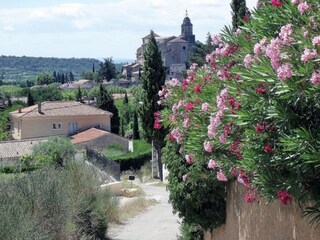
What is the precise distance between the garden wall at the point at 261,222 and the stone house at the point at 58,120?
4500cm

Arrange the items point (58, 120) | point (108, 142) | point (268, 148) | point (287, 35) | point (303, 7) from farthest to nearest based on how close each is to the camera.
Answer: point (58, 120)
point (108, 142)
point (268, 148)
point (303, 7)
point (287, 35)

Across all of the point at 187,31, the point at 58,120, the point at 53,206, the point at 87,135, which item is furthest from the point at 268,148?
the point at 187,31

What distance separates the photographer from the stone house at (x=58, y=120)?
54.1 m

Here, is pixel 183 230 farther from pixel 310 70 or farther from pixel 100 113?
pixel 100 113

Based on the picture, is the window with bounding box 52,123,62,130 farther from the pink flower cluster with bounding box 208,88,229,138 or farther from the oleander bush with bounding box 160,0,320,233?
the pink flower cluster with bounding box 208,88,229,138

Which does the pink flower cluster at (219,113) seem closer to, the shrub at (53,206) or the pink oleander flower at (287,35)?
the pink oleander flower at (287,35)

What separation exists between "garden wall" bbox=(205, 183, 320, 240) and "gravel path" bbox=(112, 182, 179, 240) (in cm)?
678

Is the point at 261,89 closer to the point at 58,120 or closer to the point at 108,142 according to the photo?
the point at 108,142

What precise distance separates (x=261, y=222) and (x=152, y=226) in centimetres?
1265

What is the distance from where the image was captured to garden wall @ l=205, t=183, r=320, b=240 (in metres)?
6.50

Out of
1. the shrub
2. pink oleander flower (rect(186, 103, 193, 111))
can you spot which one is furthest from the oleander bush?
the shrub

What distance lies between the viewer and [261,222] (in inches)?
302

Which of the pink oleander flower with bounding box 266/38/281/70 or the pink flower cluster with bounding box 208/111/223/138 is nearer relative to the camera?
the pink oleander flower with bounding box 266/38/281/70

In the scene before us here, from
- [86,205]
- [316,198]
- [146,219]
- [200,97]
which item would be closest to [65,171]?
[86,205]
